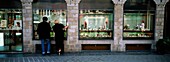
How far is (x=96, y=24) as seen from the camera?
1484 cm

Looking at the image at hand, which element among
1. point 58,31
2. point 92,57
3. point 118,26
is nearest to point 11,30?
point 58,31

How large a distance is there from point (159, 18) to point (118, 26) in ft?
7.50

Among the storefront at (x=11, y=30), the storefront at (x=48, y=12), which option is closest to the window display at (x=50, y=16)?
the storefront at (x=48, y=12)

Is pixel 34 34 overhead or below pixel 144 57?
overhead

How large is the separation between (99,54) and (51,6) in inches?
138

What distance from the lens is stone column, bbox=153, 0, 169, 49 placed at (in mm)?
14398

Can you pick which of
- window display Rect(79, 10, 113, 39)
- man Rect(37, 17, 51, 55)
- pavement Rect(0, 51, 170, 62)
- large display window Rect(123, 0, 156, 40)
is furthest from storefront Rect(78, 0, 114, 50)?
man Rect(37, 17, 51, 55)

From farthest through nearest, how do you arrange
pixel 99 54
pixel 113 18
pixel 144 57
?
1. pixel 113 18
2. pixel 99 54
3. pixel 144 57

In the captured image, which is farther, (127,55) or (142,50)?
(142,50)

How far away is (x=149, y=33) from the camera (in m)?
15.0

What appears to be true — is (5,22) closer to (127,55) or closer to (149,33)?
(127,55)

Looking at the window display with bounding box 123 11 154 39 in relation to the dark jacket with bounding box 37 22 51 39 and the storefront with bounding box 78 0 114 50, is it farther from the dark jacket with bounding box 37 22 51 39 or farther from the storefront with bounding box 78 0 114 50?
the dark jacket with bounding box 37 22 51 39

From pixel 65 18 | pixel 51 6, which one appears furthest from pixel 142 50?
pixel 51 6

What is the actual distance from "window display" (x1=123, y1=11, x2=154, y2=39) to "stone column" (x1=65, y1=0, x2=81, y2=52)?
8.78 ft
